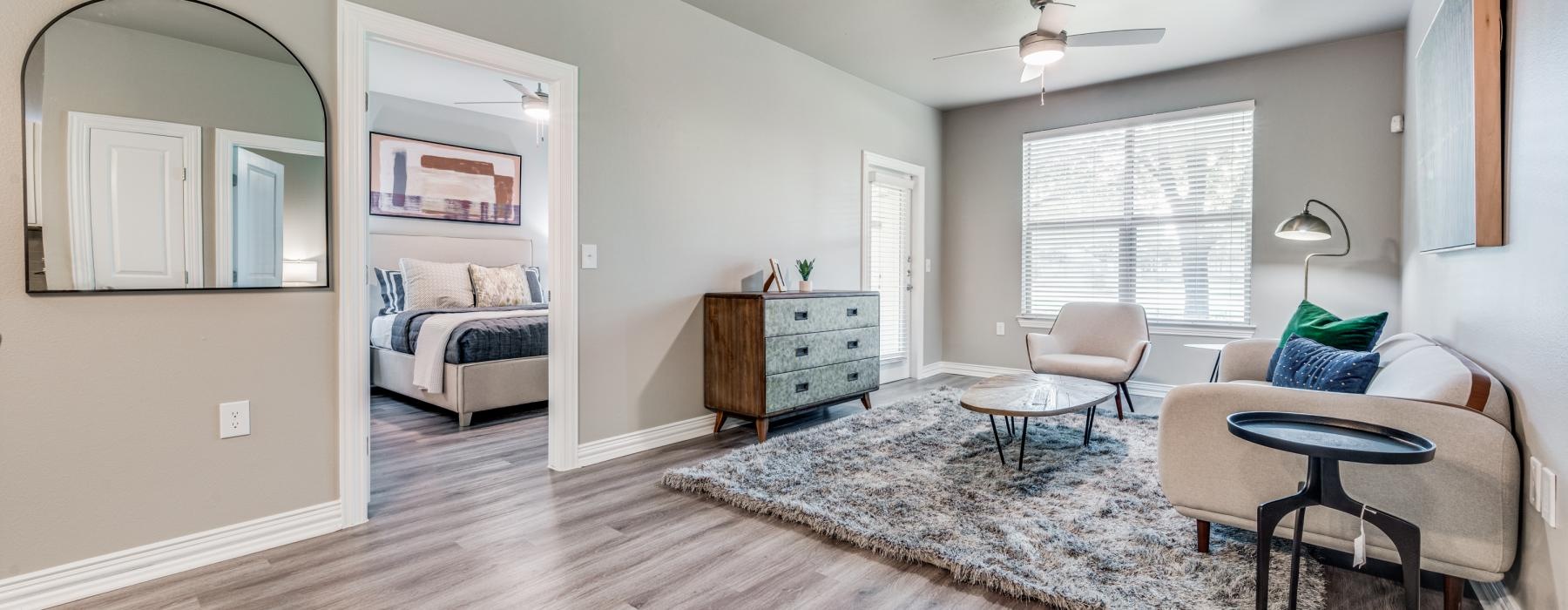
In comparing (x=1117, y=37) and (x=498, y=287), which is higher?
(x=1117, y=37)

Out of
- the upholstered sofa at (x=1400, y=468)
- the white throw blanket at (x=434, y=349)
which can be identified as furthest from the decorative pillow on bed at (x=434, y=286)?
the upholstered sofa at (x=1400, y=468)

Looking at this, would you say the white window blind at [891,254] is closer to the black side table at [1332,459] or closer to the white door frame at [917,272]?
the white door frame at [917,272]

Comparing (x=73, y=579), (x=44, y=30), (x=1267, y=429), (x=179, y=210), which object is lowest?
(x=73, y=579)

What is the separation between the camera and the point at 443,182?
18.7ft

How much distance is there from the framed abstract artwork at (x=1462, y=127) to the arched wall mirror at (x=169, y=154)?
360 cm

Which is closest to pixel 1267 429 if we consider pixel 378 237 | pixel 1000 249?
pixel 1000 249

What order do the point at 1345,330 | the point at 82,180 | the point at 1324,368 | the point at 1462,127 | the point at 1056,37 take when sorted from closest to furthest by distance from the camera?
the point at 82,180 → the point at 1462,127 → the point at 1324,368 → the point at 1345,330 → the point at 1056,37

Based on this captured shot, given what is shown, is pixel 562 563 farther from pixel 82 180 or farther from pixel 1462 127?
pixel 1462 127

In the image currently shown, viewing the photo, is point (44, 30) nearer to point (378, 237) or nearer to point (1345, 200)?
point (378, 237)

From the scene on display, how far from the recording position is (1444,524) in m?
1.62

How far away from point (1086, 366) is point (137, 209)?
14.5 ft

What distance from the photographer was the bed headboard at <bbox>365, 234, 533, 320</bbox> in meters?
5.33

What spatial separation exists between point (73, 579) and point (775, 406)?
2588mm

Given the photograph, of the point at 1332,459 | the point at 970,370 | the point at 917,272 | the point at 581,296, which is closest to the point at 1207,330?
the point at 970,370
